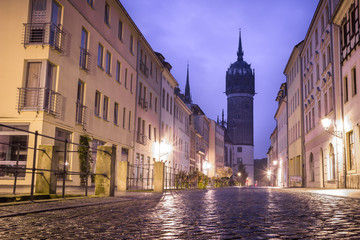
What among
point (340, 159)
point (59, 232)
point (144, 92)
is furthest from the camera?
point (144, 92)

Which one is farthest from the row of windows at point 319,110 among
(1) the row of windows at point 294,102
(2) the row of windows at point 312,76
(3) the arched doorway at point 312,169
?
(1) the row of windows at point 294,102

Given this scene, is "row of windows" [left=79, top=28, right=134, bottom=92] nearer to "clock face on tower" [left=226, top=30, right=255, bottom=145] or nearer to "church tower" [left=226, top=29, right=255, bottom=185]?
"church tower" [left=226, top=29, right=255, bottom=185]

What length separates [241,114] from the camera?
Result: 440 feet

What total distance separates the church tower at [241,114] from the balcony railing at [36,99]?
112789mm

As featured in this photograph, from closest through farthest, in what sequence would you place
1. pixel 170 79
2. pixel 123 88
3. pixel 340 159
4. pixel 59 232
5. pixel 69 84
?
pixel 59 232, pixel 69 84, pixel 340 159, pixel 123 88, pixel 170 79

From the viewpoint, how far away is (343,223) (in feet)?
20.1

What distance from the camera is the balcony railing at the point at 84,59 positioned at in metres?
22.4

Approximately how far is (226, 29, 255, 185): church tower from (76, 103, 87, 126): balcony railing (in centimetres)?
10905

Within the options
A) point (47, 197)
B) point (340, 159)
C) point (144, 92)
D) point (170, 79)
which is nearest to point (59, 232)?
point (47, 197)

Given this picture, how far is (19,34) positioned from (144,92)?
17.7 metres

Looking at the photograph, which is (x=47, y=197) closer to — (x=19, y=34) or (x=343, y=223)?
(x=343, y=223)

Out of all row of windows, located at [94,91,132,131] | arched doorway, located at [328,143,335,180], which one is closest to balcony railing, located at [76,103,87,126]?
row of windows, located at [94,91,132,131]

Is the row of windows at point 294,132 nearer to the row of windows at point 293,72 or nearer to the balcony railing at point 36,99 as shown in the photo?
the row of windows at point 293,72

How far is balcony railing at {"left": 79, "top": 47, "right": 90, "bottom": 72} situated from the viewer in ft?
73.5
